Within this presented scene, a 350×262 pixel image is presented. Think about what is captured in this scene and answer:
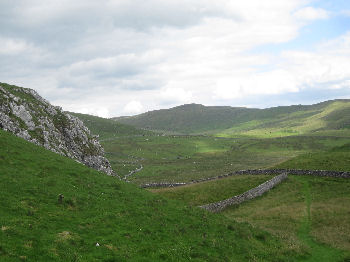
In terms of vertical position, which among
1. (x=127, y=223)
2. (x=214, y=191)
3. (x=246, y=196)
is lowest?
(x=246, y=196)

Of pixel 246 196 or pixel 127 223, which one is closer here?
pixel 127 223

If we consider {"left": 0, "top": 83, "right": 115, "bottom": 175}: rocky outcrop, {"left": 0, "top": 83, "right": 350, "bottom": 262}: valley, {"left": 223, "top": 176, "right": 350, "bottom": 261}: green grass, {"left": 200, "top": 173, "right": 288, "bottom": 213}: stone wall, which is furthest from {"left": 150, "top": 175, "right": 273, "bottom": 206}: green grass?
{"left": 0, "top": 83, "right": 115, "bottom": 175}: rocky outcrop

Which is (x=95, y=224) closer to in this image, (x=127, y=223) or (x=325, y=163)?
(x=127, y=223)

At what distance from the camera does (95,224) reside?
24953 mm

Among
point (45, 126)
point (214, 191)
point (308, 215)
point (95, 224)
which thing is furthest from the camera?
point (45, 126)

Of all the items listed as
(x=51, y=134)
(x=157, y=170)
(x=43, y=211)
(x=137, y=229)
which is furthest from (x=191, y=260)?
(x=157, y=170)

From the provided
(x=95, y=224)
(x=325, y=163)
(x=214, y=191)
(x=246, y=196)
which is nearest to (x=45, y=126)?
(x=214, y=191)

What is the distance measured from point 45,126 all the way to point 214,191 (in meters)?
41.0

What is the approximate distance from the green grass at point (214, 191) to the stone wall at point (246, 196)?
85.4 inches

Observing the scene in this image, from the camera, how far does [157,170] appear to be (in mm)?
144875

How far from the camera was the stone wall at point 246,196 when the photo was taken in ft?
167

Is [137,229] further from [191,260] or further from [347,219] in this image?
[347,219]

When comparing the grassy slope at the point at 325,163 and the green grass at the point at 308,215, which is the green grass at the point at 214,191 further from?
the grassy slope at the point at 325,163

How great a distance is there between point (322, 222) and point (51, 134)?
2198 inches
